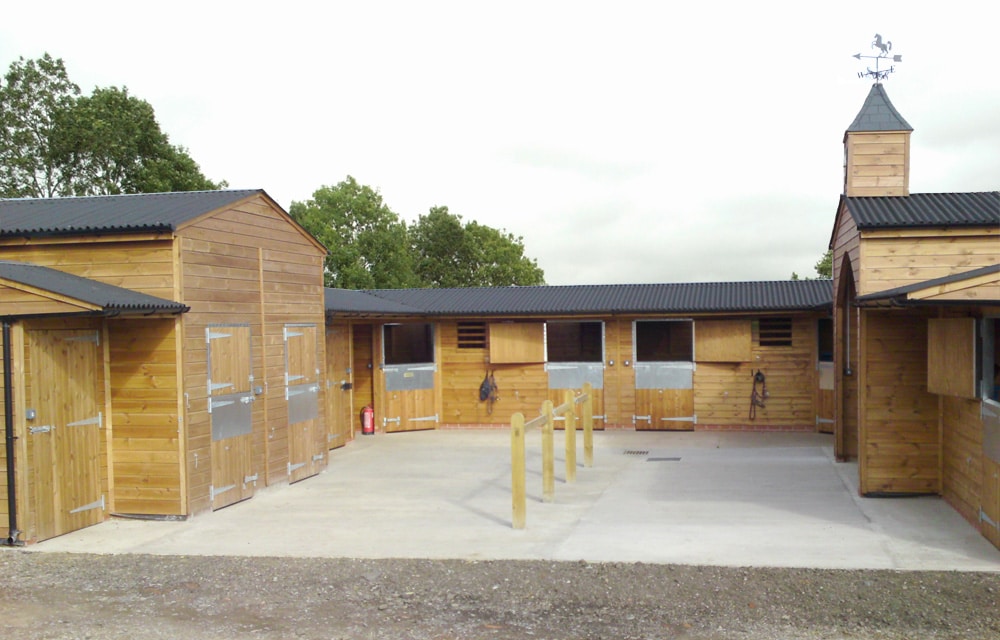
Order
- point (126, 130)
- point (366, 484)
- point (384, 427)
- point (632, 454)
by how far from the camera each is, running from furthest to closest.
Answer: point (126, 130), point (384, 427), point (632, 454), point (366, 484)

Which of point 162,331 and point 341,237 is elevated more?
point 341,237

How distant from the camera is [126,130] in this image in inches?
1227

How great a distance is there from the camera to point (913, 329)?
9.51 m

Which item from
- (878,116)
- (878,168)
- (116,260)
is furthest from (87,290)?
(878,116)

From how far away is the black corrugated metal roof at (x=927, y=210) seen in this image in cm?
963

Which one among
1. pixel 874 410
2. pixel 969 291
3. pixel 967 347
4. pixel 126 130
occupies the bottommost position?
pixel 874 410

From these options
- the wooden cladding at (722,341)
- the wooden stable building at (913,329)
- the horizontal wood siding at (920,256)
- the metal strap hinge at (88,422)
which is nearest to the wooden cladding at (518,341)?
the wooden cladding at (722,341)

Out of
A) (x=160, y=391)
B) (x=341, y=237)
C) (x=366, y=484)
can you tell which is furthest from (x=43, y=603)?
(x=341, y=237)

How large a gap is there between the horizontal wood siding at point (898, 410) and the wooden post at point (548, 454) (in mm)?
3365

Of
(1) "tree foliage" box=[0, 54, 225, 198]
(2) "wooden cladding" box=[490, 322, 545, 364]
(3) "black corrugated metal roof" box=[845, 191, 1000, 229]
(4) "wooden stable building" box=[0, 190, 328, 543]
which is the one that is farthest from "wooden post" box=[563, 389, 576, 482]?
(1) "tree foliage" box=[0, 54, 225, 198]

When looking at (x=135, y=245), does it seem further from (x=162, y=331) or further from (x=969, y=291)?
(x=969, y=291)

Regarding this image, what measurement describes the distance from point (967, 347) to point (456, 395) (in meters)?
11.3

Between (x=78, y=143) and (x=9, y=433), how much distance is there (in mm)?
25723

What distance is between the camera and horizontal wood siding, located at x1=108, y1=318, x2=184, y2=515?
29.6 feet
